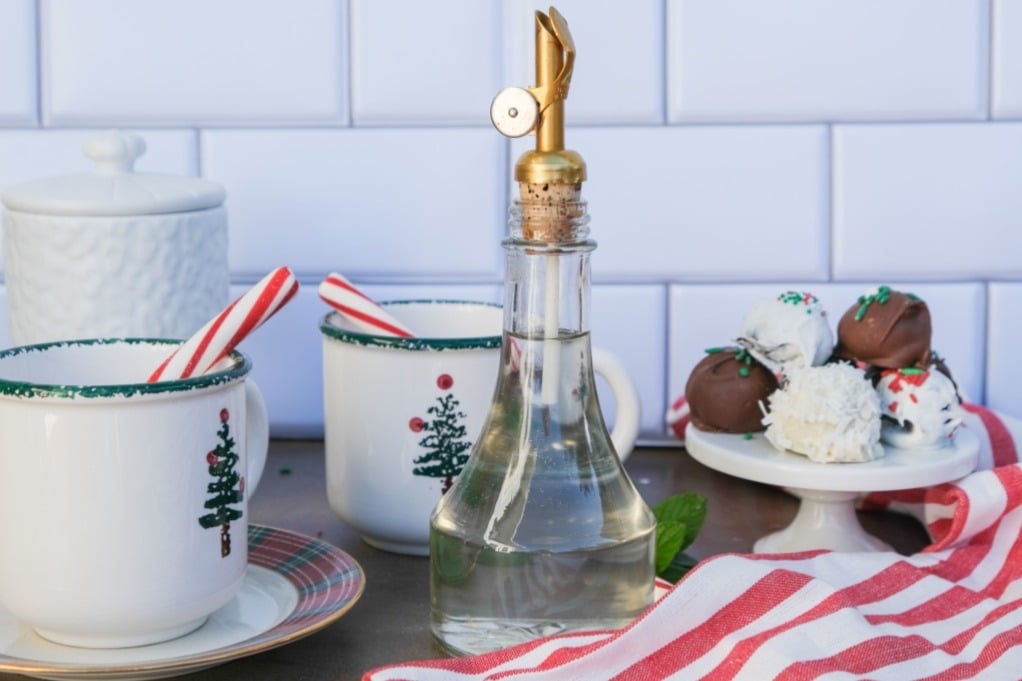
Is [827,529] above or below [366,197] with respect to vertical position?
below

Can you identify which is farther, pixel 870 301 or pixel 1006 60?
pixel 1006 60

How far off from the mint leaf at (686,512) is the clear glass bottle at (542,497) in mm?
122

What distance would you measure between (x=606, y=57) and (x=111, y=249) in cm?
38

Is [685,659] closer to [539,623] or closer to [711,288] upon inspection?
[539,623]

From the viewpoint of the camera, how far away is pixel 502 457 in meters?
0.61

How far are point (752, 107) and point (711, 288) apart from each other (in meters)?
0.13

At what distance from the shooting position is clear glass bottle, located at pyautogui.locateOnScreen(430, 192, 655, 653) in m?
0.58

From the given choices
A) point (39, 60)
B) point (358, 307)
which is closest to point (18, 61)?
point (39, 60)

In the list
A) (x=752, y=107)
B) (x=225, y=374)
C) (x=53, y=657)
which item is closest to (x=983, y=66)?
(x=752, y=107)

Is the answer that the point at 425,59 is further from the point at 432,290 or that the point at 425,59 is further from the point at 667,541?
the point at 667,541

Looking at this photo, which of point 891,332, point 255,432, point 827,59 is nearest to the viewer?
point 255,432

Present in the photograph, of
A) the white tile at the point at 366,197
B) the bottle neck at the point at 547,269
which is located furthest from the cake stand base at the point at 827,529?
the white tile at the point at 366,197

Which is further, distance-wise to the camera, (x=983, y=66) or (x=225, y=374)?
(x=983, y=66)

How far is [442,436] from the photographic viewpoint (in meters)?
0.74
